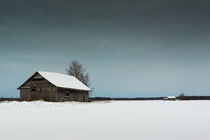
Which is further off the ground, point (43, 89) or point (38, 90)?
point (43, 89)

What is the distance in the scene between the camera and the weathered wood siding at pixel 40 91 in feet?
123

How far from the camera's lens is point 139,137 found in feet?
22.4

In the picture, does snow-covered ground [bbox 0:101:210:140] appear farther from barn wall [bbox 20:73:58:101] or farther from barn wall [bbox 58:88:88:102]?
barn wall [bbox 58:88:88:102]

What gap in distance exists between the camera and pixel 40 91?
38.4 metres

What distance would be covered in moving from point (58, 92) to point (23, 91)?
7.14m

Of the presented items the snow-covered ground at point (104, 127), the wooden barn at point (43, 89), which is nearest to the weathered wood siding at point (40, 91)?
the wooden barn at point (43, 89)

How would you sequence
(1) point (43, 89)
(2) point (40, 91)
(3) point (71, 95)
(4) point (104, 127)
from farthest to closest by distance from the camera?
(3) point (71, 95)
(2) point (40, 91)
(1) point (43, 89)
(4) point (104, 127)

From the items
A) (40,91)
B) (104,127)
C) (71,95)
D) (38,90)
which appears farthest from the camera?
(71,95)

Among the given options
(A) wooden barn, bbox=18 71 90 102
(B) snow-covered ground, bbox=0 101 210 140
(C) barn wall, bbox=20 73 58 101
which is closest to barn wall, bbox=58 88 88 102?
(A) wooden barn, bbox=18 71 90 102

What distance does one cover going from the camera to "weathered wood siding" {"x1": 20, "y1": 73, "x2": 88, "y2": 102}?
37.6m

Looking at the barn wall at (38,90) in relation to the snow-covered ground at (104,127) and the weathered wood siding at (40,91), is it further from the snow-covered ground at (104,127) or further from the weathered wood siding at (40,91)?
the snow-covered ground at (104,127)

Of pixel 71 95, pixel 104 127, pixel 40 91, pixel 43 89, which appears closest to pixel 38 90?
pixel 40 91

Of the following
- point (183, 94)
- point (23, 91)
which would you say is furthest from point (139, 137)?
point (183, 94)

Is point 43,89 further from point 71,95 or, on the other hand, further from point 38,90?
point 71,95
